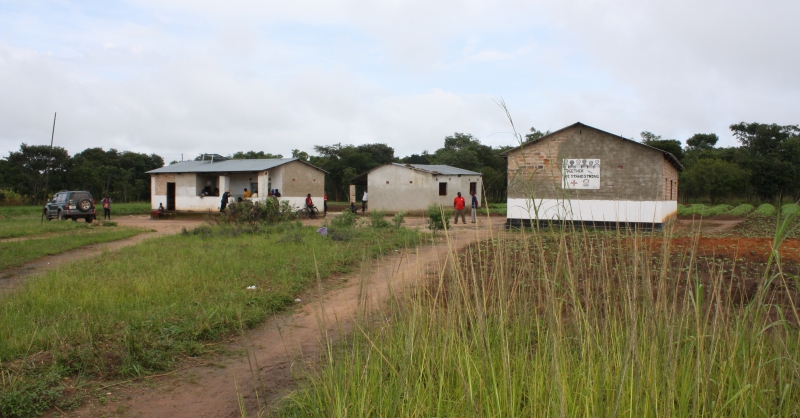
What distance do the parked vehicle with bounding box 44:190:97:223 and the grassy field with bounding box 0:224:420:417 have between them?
15.6m

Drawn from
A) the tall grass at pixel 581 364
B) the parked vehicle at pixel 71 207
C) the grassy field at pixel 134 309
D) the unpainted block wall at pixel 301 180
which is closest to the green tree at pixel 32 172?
the parked vehicle at pixel 71 207

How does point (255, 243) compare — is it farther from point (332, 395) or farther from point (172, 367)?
point (332, 395)

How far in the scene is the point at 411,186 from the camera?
31.5m

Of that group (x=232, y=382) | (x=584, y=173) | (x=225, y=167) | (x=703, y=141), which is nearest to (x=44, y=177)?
(x=225, y=167)

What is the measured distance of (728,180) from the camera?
3450 cm

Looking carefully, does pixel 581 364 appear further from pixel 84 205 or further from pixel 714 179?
pixel 714 179

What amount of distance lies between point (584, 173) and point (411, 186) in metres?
15.2

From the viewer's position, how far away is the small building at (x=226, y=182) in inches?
1156

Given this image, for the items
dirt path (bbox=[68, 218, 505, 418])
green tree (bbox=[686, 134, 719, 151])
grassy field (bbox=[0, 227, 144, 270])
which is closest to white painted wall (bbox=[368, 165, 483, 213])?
grassy field (bbox=[0, 227, 144, 270])

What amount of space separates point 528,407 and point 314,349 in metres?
2.66

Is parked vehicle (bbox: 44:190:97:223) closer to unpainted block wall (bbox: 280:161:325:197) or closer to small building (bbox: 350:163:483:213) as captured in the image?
unpainted block wall (bbox: 280:161:325:197)

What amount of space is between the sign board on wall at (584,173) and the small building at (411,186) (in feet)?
45.4

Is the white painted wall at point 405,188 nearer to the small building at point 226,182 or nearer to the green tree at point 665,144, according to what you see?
the small building at point 226,182

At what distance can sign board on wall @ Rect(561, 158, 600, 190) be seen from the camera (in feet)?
56.1
